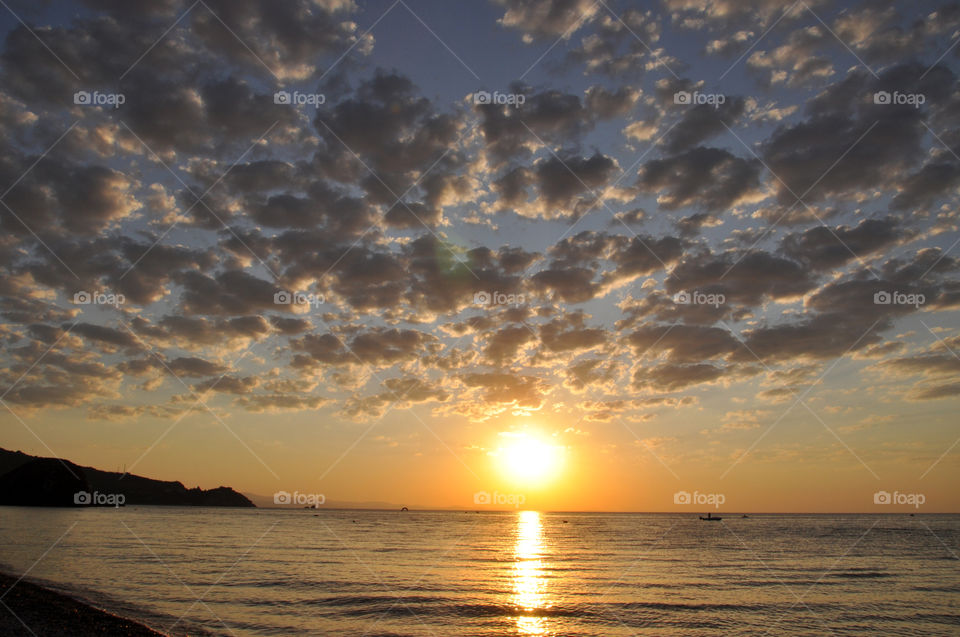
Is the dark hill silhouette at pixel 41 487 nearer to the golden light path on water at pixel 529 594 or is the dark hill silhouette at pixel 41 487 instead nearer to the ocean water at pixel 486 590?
the ocean water at pixel 486 590

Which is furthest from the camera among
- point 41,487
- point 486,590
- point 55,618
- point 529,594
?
point 41,487

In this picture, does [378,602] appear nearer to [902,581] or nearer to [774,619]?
[774,619]

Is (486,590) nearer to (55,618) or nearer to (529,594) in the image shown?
(529,594)

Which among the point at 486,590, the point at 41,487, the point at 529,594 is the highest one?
the point at 41,487

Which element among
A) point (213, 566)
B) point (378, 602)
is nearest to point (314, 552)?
point (213, 566)

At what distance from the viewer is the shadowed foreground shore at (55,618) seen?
19.9m

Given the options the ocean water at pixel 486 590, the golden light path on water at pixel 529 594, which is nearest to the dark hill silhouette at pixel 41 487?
the ocean water at pixel 486 590

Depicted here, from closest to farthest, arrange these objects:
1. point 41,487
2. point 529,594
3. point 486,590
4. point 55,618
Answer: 1. point 55,618
2. point 529,594
3. point 486,590
4. point 41,487

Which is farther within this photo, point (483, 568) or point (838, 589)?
point (483, 568)

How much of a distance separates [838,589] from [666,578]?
1108 centimetres

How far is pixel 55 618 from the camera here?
853 inches

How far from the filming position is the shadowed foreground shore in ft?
65.2

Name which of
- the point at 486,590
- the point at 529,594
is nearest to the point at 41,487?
the point at 486,590

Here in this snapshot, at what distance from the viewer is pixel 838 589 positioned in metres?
38.3
